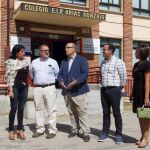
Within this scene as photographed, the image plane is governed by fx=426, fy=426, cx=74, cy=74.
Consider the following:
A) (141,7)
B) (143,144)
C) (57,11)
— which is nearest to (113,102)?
(143,144)

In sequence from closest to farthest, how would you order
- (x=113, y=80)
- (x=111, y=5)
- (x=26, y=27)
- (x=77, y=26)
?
1. (x=113, y=80)
2. (x=26, y=27)
3. (x=77, y=26)
4. (x=111, y=5)

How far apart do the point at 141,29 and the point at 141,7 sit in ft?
3.96

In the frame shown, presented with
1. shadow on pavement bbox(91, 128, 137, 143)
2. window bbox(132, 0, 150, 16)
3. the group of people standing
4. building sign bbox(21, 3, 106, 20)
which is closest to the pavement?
shadow on pavement bbox(91, 128, 137, 143)

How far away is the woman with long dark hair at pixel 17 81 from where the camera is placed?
28.5 ft

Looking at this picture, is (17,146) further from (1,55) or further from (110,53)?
(1,55)

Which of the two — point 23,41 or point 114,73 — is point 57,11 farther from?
point 114,73

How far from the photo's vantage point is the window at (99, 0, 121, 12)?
20.5 m

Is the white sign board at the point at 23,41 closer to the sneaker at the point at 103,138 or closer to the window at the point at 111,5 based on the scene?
the window at the point at 111,5

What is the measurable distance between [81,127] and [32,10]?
8351 mm

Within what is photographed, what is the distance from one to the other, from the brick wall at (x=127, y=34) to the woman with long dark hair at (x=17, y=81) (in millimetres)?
12765

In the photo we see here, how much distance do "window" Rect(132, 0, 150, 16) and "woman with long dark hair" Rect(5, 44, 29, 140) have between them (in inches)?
549

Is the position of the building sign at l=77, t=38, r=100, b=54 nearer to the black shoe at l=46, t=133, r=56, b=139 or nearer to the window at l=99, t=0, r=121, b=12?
the window at l=99, t=0, r=121, b=12

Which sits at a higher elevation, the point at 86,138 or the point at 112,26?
the point at 112,26

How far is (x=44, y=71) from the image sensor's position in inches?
352
